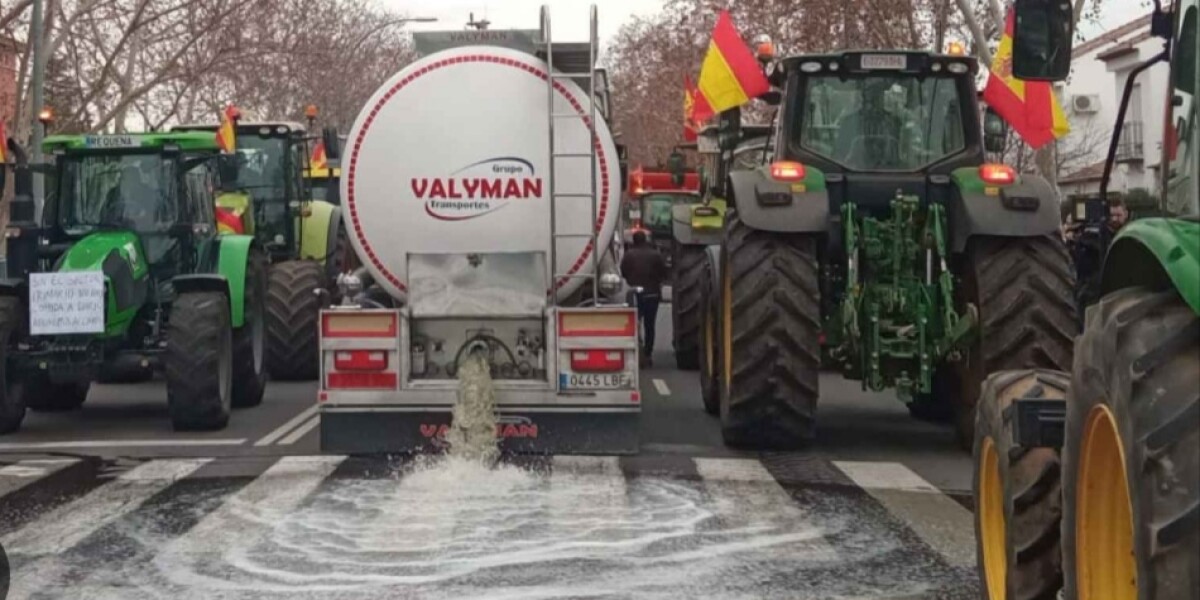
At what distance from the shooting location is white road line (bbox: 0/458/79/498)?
11.5m

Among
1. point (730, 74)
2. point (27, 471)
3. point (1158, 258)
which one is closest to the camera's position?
point (1158, 258)

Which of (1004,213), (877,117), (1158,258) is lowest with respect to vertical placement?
(1158,258)

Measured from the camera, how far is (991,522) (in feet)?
21.4

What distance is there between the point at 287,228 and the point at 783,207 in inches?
402

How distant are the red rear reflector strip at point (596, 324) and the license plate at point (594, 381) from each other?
29 cm

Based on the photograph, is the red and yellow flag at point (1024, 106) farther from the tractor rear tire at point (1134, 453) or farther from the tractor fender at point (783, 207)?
the tractor rear tire at point (1134, 453)

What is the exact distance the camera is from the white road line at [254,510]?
8.99 meters

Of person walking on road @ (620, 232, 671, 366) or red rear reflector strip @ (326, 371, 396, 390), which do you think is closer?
red rear reflector strip @ (326, 371, 396, 390)

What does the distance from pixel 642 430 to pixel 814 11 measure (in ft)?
56.2

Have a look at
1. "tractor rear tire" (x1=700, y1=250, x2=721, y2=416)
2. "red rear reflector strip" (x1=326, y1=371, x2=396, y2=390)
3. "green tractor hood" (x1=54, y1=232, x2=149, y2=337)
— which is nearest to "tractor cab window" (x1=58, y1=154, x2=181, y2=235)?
"green tractor hood" (x1=54, y1=232, x2=149, y2=337)

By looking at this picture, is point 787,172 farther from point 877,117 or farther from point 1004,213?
point 1004,213

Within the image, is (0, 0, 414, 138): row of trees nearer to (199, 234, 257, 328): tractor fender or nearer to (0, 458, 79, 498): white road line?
(199, 234, 257, 328): tractor fender

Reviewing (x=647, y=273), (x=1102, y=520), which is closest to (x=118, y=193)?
(x=647, y=273)

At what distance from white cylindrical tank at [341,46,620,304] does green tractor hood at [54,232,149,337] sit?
2.99 metres
